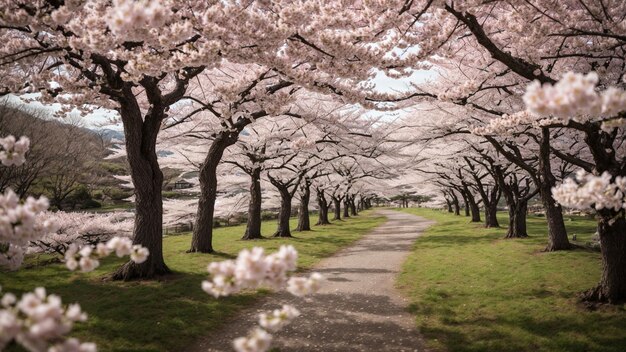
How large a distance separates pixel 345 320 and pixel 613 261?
6.17m

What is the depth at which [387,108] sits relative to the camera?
12461mm

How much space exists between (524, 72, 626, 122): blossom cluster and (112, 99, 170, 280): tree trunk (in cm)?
1057

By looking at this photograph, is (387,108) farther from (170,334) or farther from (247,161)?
(247,161)

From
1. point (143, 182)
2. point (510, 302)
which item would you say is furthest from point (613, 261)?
point (143, 182)

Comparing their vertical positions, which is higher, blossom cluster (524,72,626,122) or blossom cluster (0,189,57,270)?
blossom cluster (524,72,626,122)

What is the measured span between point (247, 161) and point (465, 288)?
1453cm

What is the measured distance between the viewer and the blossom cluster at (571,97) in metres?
2.40

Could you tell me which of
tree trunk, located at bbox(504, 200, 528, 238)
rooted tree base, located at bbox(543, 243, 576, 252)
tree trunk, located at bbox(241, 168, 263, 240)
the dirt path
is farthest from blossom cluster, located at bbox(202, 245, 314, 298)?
tree trunk, located at bbox(504, 200, 528, 238)

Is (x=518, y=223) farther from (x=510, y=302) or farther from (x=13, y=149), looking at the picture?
(x=13, y=149)

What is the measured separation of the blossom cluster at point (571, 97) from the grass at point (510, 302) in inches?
221

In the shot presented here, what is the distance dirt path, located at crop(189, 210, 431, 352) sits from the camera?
7.21 metres

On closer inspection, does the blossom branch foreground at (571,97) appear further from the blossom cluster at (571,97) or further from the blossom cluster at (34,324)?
the blossom cluster at (34,324)

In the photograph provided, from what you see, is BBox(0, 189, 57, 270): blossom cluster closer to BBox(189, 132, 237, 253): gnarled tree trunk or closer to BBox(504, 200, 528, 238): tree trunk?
BBox(189, 132, 237, 253): gnarled tree trunk

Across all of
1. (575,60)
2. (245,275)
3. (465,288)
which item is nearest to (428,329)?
(465,288)
